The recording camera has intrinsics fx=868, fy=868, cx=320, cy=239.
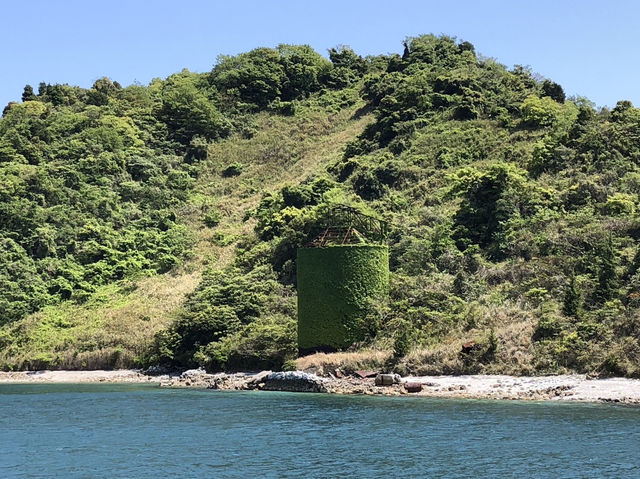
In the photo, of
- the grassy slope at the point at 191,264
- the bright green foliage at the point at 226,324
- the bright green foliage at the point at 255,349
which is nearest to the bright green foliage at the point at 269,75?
the grassy slope at the point at 191,264

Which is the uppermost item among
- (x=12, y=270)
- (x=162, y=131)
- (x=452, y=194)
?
(x=162, y=131)

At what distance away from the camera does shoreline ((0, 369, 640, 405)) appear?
34.5 m

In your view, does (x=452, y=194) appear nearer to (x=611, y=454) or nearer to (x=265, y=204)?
(x=265, y=204)

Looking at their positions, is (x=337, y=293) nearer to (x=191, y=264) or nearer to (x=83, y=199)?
(x=191, y=264)

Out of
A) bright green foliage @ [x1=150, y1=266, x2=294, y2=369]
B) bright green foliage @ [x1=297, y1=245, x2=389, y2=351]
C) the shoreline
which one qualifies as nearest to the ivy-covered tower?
bright green foliage @ [x1=297, y1=245, x2=389, y2=351]

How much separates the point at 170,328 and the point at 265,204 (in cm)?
2376

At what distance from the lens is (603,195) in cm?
5612

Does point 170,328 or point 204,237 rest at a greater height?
point 204,237

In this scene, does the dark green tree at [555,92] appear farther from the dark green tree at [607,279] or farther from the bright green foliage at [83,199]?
the dark green tree at [607,279]

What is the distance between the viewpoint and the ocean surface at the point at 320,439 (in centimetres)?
2342

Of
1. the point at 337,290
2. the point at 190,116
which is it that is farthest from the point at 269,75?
the point at 337,290

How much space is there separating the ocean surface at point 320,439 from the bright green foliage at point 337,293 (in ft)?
24.8

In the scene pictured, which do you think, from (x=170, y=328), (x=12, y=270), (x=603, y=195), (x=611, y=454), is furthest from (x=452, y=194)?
(x=611, y=454)

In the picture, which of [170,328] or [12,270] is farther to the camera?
[12,270]
